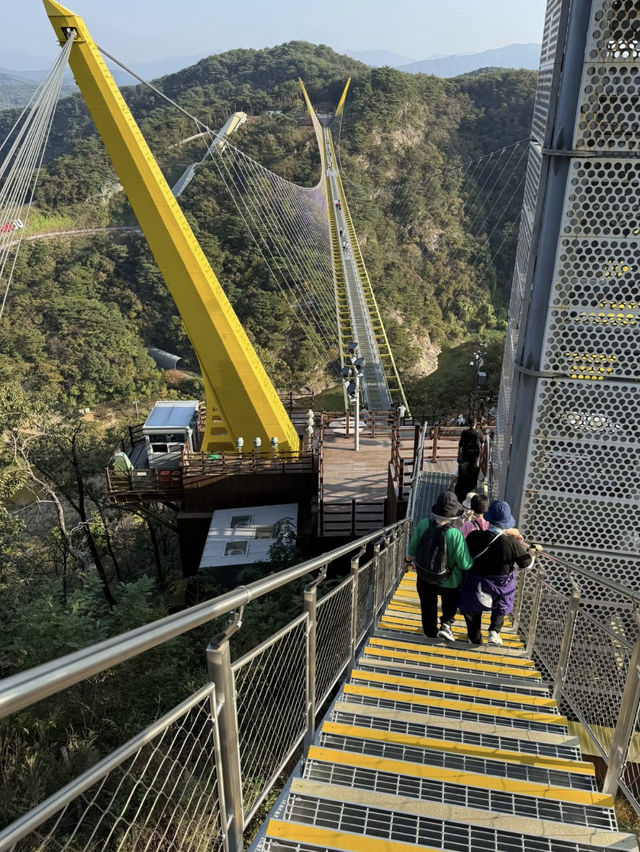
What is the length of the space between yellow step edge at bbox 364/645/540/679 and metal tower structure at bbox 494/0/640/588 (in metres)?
2.30

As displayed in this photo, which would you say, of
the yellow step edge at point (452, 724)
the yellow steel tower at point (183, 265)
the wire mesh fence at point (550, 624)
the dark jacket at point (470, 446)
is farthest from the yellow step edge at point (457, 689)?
the yellow steel tower at point (183, 265)

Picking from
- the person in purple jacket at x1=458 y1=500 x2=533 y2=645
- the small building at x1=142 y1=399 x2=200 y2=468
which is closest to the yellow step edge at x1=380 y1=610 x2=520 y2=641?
the person in purple jacket at x1=458 y1=500 x2=533 y2=645

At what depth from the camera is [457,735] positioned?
2910mm

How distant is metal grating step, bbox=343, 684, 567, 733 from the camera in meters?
3.05

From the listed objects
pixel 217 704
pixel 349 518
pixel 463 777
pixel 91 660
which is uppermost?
pixel 91 660

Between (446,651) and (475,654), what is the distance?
0.72ft

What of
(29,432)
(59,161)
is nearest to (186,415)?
(29,432)

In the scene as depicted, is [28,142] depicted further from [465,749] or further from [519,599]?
[465,749]

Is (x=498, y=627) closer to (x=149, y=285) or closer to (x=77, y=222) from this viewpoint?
(x=149, y=285)

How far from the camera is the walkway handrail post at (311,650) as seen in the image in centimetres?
245

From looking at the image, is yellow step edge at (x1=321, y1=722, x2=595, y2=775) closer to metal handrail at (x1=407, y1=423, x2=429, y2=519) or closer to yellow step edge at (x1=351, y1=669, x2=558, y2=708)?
yellow step edge at (x1=351, y1=669, x2=558, y2=708)

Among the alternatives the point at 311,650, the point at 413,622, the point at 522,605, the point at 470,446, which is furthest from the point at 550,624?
the point at 311,650

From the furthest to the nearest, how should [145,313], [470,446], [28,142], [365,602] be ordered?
[145,313] < [28,142] < [470,446] < [365,602]

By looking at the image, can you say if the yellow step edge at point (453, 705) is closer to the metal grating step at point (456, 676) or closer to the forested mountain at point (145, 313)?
the metal grating step at point (456, 676)
